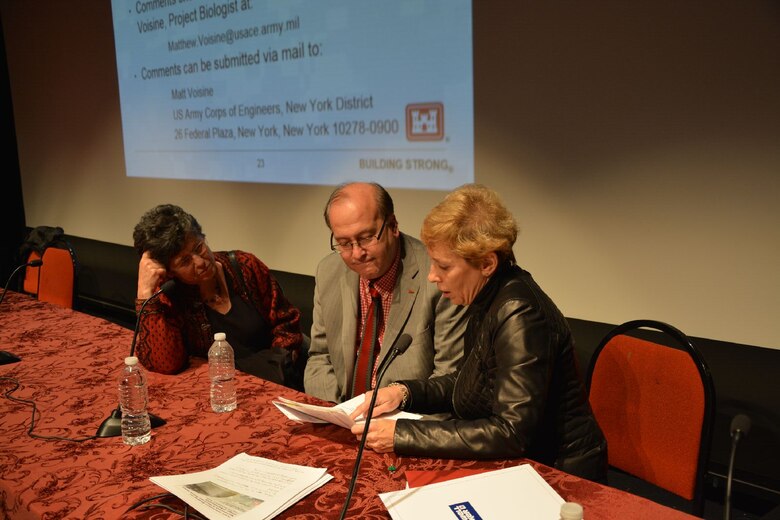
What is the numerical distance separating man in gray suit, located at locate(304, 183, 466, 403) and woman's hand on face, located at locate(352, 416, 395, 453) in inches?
20.9

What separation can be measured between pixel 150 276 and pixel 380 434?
3.99ft

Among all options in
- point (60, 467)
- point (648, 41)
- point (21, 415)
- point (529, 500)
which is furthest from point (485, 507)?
point (648, 41)

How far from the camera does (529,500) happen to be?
135cm

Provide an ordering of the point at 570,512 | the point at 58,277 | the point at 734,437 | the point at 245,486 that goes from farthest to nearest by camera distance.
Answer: the point at 58,277
the point at 245,486
the point at 734,437
the point at 570,512

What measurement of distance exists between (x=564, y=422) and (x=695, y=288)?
1.55 metres

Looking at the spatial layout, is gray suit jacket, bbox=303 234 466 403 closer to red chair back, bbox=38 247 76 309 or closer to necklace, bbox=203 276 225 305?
necklace, bbox=203 276 225 305

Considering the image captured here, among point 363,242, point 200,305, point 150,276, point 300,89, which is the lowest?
point 200,305

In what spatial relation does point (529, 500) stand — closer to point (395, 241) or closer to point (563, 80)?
point (395, 241)

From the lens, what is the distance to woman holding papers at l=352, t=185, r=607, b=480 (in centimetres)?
154

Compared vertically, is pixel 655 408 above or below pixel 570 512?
below

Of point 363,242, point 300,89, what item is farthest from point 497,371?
point 300,89

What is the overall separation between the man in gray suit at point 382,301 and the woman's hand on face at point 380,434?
0.53 m

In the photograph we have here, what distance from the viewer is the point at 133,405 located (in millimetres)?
1853

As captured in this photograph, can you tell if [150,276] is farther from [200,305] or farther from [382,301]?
[382,301]
